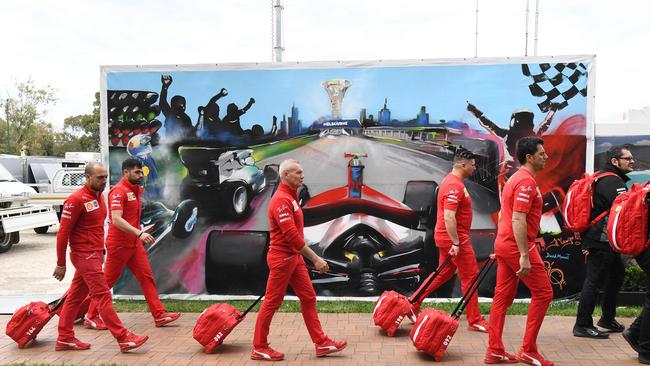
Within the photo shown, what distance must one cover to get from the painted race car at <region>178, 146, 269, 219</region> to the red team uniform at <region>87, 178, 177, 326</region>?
4.48ft

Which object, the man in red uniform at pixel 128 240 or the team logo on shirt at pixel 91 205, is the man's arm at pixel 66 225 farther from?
the man in red uniform at pixel 128 240

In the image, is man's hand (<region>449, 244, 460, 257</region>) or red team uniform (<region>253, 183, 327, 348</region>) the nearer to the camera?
red team uniform (<region>253, 183, 327, 348</region>)

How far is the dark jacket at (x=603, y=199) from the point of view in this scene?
574 cm

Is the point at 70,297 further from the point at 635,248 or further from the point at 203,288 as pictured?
the point at 635,248

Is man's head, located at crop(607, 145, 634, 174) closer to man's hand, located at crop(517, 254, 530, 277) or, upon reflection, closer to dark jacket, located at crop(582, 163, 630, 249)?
dark jacket, located at crop(582, 163, 630, 249)

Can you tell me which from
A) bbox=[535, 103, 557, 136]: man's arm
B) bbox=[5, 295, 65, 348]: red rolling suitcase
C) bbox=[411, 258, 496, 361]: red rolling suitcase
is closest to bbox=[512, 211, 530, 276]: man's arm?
bbox=[411, 258, 496, 361]: red rolling suitcase

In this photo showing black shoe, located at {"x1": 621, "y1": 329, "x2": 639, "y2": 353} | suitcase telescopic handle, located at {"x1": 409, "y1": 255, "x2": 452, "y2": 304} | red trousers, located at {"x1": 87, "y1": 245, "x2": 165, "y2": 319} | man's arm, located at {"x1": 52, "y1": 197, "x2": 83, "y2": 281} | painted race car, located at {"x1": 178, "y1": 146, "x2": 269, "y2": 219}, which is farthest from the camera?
painted race car, located at {"x1": 178, "y1": 146, "x2": 269, "y2": 219}

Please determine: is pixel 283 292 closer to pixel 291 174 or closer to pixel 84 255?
pixel 291 174

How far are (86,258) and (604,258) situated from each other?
5.09m

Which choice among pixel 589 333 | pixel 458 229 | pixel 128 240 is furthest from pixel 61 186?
pixel 589 333

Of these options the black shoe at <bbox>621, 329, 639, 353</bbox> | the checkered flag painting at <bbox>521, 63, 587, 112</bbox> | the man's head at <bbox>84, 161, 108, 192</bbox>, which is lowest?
the black shoe at <bbox>621, 329, 639, 353</bbox>

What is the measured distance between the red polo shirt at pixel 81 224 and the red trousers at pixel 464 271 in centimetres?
341

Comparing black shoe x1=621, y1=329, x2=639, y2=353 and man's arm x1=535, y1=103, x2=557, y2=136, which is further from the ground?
man's arm x1=535, y1=103, x2=557, y2=136

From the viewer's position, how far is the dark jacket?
5.74 metres
